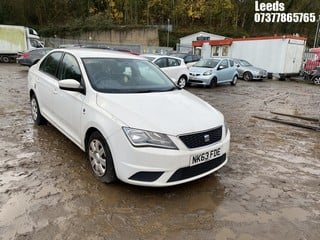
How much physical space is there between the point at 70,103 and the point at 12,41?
21481 millimetres

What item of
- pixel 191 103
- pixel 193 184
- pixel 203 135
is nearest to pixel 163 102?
pixel 191 103

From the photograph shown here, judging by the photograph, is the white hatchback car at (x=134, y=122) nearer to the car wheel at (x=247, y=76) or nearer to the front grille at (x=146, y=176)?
the front grille at (x=146, y=176)

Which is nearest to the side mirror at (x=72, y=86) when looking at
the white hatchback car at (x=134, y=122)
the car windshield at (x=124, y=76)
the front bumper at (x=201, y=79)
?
the white hatchback car at (x=134, y=122)

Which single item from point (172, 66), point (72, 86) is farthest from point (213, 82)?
point (72, 86)

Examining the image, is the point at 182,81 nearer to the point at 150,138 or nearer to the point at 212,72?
the point at 212,72

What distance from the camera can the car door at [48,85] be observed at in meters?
4.71

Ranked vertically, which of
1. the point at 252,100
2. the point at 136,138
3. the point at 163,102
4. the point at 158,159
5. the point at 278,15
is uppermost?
the point at 278,15

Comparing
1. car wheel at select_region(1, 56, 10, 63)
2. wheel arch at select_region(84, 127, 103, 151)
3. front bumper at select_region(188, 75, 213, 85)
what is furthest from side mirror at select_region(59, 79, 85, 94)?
car wheel at select_region(1, 56, 10, 63)

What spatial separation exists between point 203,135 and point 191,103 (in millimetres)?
701

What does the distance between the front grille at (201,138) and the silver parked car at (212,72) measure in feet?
33.4

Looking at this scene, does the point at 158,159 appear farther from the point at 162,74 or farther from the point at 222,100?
the point at 222,100

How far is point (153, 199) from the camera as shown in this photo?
10.9 ft

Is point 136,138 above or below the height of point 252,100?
above

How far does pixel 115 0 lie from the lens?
145 feet
